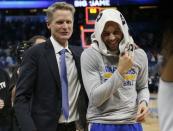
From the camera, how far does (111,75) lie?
2535mm

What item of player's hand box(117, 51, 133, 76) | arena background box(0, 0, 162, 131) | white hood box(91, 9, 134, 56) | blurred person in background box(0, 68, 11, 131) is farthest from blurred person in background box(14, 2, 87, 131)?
arena background box(0, 0, 162, 131)

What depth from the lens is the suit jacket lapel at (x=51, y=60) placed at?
112 inches

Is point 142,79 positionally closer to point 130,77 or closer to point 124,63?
point 130,77

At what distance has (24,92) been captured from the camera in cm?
281

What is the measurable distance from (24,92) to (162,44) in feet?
4.79

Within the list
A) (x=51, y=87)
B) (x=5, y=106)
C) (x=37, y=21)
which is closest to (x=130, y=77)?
(x=51, y=87)

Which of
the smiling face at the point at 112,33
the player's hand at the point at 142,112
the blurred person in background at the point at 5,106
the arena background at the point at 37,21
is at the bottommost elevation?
the arena background at the point at 37,21

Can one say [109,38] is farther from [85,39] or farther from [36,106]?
[85,39]

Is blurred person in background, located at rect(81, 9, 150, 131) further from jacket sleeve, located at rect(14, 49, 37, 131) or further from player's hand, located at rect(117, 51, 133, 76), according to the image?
jacket sleeve, located at rect(14, 49, 37, 131)

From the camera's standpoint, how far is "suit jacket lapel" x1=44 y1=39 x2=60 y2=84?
9.33 ft

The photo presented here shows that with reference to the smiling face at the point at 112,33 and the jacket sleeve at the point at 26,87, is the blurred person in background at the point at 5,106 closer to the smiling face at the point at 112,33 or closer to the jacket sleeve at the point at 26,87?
the jacket sleeve at the point at 26,87

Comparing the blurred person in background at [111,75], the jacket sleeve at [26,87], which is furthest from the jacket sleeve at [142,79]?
the jacket sleeve at [26,87]

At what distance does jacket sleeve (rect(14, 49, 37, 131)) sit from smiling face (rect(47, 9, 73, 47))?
0.21 metres

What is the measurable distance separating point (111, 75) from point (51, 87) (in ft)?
1.47
